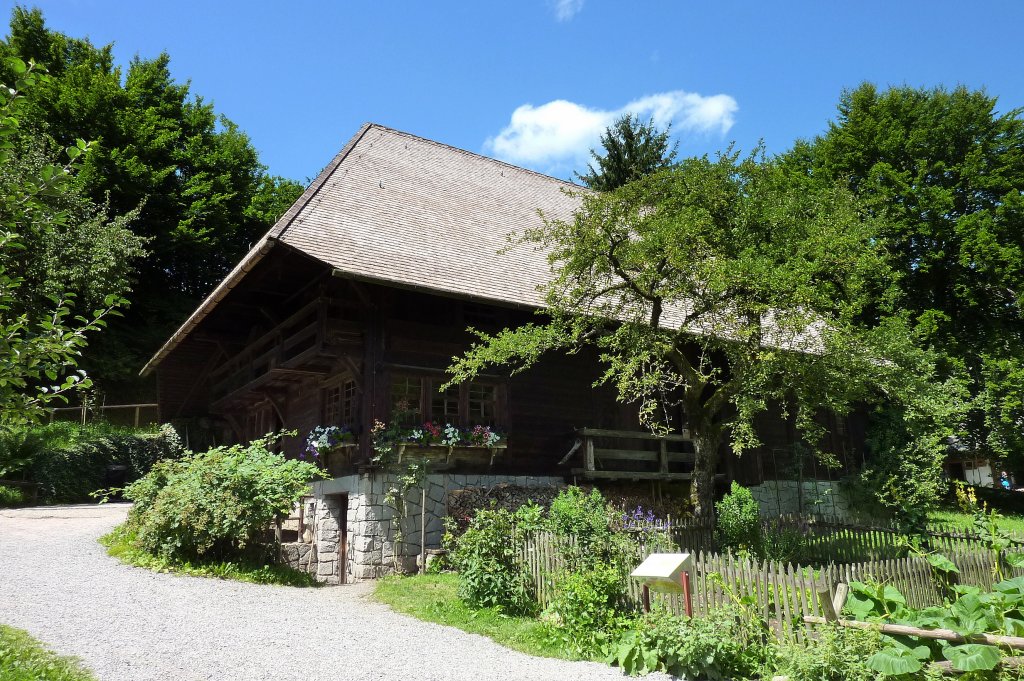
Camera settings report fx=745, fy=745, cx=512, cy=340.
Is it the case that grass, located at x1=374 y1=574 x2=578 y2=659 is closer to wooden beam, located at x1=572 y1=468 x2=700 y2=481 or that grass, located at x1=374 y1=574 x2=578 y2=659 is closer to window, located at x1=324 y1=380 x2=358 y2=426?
window, located at x1=324 y1=380 x2=358 y2=426

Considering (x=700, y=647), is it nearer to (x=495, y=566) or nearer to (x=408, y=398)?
(x=495, y=566)

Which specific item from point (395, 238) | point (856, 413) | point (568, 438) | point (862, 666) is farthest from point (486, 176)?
point (862, 666)

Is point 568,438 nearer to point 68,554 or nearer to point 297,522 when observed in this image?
point 297,522

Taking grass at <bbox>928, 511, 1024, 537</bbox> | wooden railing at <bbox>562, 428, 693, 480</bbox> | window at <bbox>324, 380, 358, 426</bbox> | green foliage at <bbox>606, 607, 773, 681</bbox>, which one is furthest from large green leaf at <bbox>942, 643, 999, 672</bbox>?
grass at <bbox>928, 511, 1024, 537</bbox>

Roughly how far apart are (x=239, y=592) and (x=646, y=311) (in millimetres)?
7982

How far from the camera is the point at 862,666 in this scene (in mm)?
6352

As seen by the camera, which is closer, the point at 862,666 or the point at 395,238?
the point at 862,666

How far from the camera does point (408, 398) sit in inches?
595

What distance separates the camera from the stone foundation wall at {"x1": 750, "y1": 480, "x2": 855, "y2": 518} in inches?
769

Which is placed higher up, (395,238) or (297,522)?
(395,238)

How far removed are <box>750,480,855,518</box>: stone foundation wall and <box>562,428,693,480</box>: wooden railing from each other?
9.74 feet

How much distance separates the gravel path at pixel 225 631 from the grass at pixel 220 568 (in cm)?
31

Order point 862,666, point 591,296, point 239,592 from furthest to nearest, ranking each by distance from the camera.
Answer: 1. point 591,296
2. point 239,592
3. point 862,666

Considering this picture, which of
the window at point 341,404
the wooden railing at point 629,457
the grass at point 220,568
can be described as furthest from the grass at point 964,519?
the grass at point 220,568
